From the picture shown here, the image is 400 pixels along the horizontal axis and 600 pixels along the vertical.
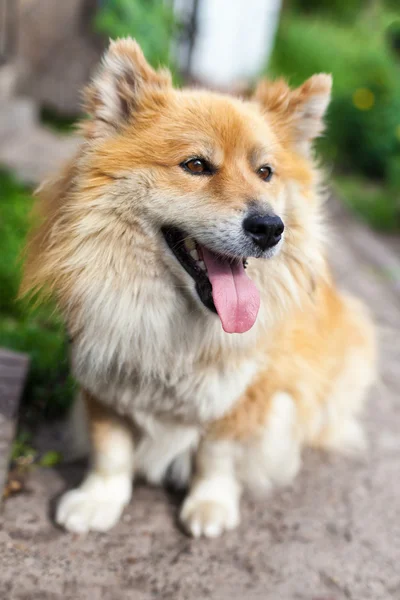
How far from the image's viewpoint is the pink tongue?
2.29 metres

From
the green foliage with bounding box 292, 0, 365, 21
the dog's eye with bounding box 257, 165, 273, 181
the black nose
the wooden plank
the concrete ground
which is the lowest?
the concrete ground

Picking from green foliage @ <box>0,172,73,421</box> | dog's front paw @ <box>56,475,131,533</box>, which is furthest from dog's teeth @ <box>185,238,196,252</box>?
dog's front paw @ <box>56,475,131,533</box>

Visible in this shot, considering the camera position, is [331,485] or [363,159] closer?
[331,485]

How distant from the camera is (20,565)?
231 centimetres

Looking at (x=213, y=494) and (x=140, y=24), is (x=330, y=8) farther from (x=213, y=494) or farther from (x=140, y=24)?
(x=213, y=494)

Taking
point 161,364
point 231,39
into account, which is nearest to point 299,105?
point 161,364

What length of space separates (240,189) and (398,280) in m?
3.89

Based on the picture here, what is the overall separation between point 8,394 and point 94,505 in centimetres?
67

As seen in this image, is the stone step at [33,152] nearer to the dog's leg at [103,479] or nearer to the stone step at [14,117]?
the stone step at [14,117]

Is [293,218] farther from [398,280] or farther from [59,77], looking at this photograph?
[59,77]

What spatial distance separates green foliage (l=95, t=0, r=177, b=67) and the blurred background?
0.8 inches

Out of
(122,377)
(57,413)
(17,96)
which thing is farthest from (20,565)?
(17,96)

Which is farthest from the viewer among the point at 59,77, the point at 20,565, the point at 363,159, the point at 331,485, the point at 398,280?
the point at 363,159

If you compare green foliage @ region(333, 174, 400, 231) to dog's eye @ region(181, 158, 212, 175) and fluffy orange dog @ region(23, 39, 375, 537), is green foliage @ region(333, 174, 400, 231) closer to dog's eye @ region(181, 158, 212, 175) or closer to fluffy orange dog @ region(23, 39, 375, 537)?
fluffy orange dog @ region(23, 39, 375, 537)
